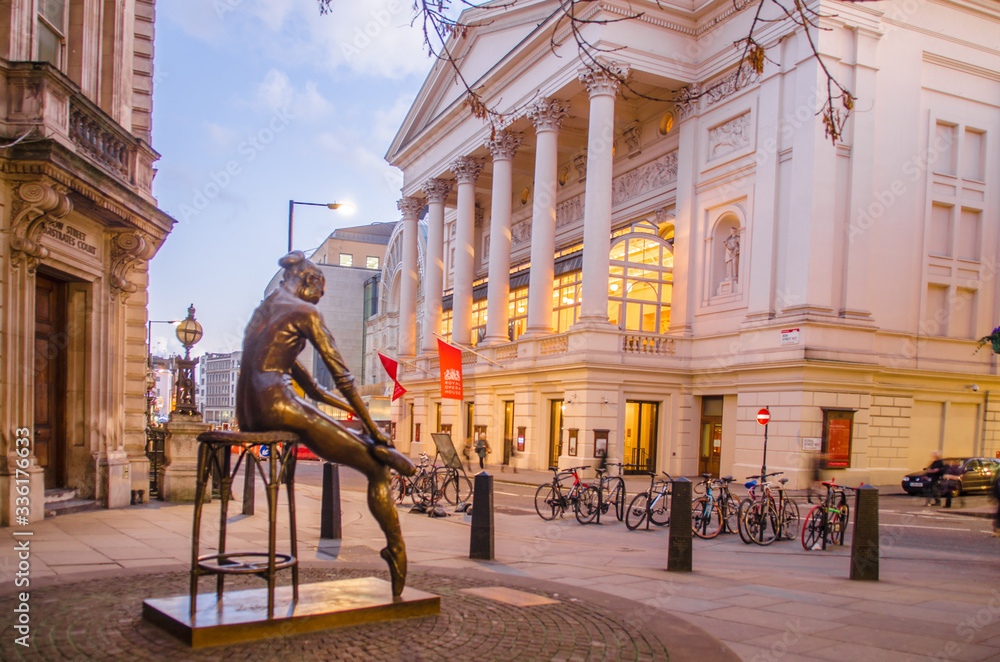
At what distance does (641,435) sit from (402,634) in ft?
87.1

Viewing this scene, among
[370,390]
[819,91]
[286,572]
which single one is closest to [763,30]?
[819,91]

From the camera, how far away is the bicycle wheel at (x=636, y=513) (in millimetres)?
14641

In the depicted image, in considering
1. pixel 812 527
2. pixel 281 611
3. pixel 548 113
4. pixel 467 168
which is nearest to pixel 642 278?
pixel 548 113

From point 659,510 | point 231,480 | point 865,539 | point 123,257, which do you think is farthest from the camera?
point 659,510

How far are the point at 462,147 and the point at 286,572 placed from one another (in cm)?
3662

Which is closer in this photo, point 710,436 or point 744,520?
point 744,520

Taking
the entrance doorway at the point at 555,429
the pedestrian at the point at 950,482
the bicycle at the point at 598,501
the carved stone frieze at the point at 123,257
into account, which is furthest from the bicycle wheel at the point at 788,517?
the entrance doorway at the point at 555,429

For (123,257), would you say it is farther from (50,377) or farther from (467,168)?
(467,168)

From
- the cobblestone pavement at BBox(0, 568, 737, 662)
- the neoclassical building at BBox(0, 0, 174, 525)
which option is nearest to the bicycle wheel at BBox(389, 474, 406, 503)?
the neoclassical building at BBox(0, 0, 174, 525)

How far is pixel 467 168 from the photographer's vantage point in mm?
42062

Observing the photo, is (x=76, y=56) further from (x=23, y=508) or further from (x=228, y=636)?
(x=228, y=636)

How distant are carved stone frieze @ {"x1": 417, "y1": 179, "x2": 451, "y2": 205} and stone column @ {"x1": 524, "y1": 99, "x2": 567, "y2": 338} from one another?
12.4m

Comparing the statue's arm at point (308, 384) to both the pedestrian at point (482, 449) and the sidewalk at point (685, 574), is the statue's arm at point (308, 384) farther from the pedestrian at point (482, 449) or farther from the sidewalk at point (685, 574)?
the pedestrian at point (482, 449)

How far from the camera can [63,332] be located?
519 inches
